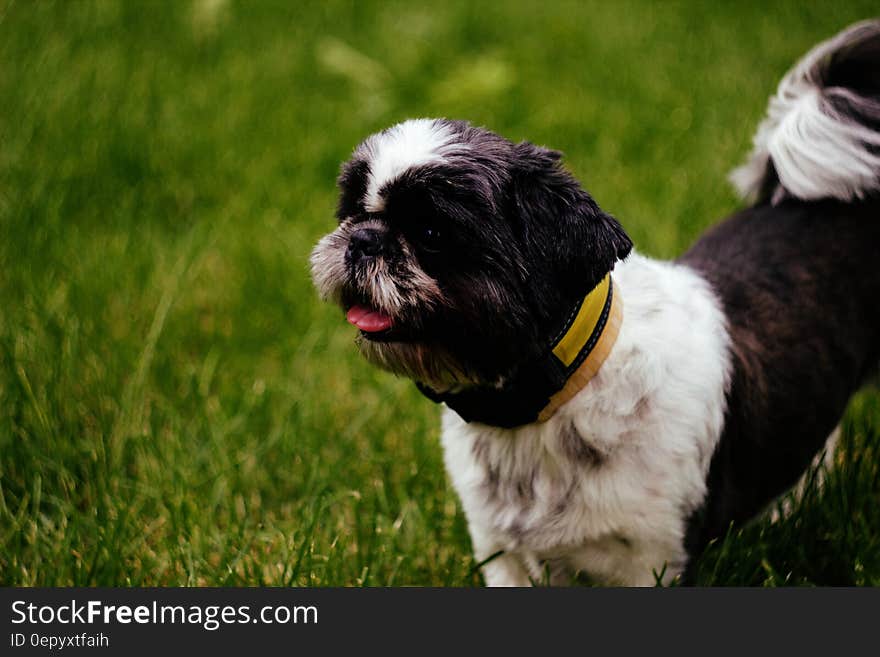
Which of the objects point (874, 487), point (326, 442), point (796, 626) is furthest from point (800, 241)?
point (326, 442)

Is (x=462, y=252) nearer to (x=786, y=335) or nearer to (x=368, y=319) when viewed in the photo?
(x=368, y=319)

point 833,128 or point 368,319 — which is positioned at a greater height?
point 833,128

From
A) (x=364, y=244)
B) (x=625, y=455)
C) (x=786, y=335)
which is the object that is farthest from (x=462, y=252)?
(x=786, y=335)

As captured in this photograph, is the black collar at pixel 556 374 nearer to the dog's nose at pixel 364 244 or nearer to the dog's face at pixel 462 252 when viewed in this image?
the dog's face at pixel 462 252

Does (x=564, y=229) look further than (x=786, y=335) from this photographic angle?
No

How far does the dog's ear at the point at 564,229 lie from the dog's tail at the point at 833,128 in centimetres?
95

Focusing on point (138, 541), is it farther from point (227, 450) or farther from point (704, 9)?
point (704, 9)

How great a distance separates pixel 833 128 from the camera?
2.64 metres

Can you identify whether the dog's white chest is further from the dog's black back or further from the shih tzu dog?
the dog's black back

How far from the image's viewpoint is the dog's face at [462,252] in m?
1.93

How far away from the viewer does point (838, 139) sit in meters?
2.62

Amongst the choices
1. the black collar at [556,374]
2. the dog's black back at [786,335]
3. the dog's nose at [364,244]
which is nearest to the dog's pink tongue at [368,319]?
the dog's nose at [364,244]

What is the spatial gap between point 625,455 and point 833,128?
46.3 inches

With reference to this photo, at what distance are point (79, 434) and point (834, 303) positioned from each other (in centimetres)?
236
